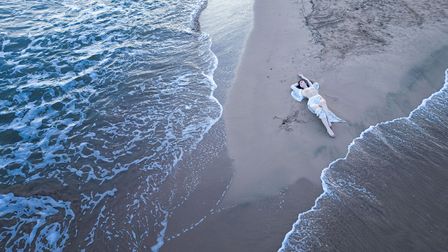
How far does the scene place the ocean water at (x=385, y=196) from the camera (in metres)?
5.54

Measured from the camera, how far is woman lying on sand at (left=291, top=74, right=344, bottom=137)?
301 inches

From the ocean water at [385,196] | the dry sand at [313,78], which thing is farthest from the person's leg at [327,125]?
the ocean water at [385,196]

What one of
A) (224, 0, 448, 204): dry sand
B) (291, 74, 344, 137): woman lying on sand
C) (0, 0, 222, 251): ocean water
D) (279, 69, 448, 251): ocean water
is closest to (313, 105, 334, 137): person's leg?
(291, 74, 344, 137): woman lying on sand

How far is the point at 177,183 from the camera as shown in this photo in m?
6.88

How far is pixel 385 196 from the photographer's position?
243 inches

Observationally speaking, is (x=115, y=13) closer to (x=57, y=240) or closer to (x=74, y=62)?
(x=74, y=62)

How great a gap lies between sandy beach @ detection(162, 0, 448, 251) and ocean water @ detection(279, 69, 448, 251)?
0.94 ft

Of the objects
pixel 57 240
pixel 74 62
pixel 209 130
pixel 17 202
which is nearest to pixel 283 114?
pixel 209 130

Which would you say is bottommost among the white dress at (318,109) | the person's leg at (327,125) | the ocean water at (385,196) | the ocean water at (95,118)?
the ocean water at (95,118)

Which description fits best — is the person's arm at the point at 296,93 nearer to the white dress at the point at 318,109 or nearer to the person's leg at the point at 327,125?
the white dress at the point at 318,109

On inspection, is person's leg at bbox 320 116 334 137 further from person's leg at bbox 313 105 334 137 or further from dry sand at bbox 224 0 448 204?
dry sand at bbox 224 0 448 204

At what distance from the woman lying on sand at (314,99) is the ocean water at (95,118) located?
2.14m

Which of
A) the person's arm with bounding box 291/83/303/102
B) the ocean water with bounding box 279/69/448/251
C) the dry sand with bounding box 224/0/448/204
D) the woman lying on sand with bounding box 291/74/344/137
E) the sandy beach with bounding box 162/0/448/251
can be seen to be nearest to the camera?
the ocean water with bounding box 279/69/448/251

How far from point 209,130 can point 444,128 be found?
555 centimetres
